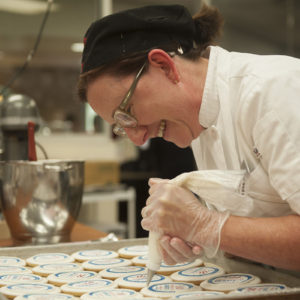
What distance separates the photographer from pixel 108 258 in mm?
1491

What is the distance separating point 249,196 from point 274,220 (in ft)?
0.56

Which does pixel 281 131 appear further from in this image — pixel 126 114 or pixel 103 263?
pixel 103 263

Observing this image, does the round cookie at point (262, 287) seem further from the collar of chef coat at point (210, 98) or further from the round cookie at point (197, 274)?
the collar of chef coat at point (210, 98)

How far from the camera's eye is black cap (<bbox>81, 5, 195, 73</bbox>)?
124 centimetres

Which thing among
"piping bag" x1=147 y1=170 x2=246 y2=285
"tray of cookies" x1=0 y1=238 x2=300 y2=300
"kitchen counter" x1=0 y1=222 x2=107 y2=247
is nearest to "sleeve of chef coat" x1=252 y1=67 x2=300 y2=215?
"piping bag" x1=147 y1=170 x2=246 y2=285

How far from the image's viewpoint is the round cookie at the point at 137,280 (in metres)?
1.22

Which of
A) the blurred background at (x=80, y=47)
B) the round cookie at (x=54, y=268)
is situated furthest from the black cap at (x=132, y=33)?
the blurred background at (x=80, y=47)

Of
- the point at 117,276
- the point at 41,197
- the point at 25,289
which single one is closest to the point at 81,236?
the point at 41,197

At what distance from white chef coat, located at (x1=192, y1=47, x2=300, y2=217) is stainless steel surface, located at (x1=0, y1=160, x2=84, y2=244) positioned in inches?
21.4

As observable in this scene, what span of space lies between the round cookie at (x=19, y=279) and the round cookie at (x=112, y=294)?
20 cm

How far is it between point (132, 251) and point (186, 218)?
0.45 metres

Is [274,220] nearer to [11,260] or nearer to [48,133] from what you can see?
[11,260]

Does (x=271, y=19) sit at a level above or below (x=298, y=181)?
above

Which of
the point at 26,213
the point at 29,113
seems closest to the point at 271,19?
the point at 29,113
